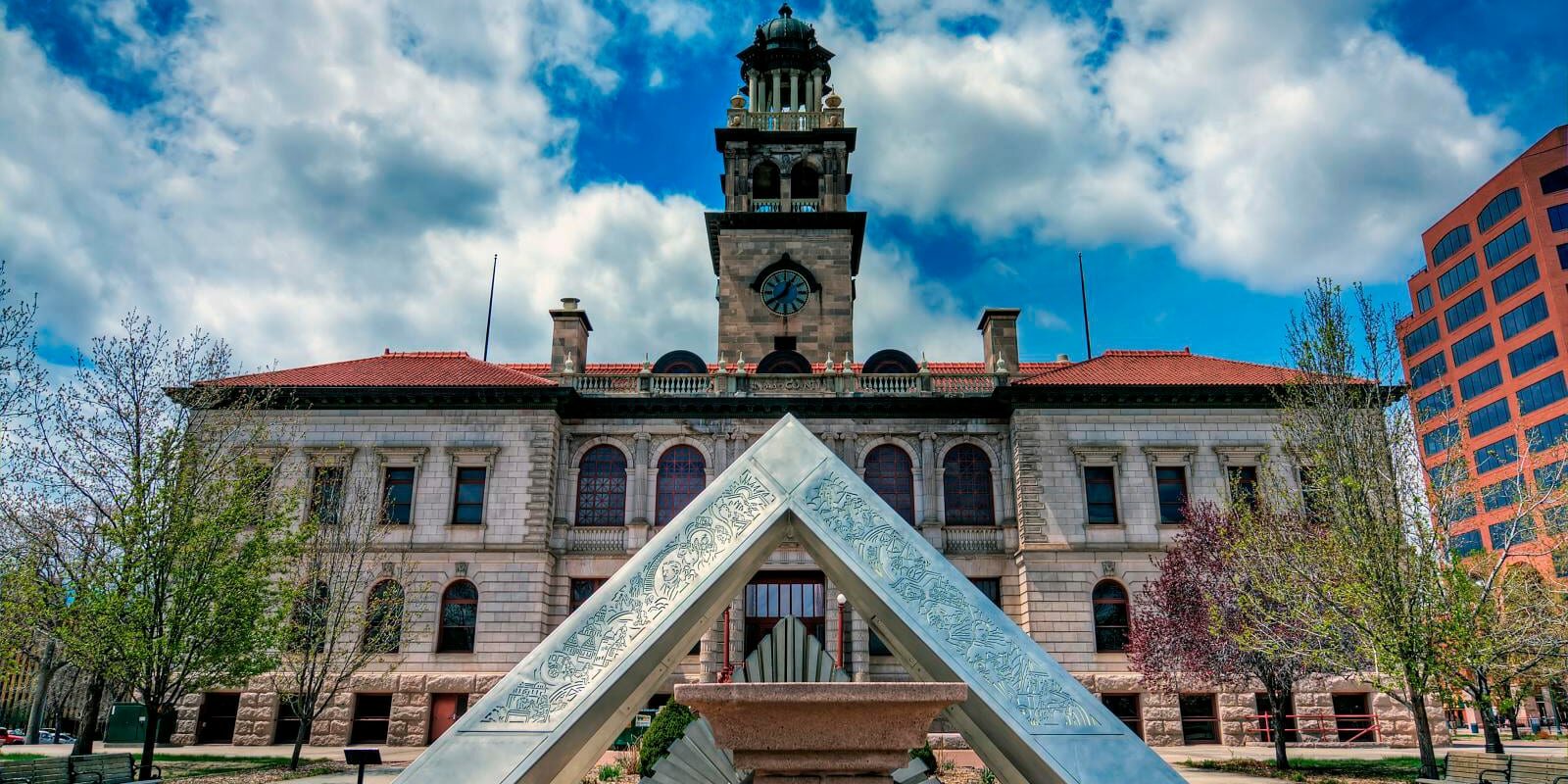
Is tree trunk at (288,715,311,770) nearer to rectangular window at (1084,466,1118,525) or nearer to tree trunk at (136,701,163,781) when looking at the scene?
tree trunk at (136,701,163,781)

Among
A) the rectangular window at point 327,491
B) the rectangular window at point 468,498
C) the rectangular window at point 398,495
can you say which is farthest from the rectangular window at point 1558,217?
the rectangular window at point 327,491

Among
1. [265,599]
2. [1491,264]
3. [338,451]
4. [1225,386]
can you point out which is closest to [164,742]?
[338,451]

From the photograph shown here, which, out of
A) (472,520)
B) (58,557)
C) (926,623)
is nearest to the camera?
(926,623)

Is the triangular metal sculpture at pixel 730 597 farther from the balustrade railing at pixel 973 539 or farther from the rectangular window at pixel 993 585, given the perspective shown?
the rectangular window at pixel 993 585

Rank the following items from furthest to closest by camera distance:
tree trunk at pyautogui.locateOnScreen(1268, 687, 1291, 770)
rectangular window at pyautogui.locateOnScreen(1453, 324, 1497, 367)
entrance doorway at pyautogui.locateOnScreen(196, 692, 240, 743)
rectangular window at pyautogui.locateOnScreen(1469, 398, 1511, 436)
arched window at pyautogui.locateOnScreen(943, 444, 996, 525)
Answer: rectangular window at pyautogui.locateOnScreen(1453, 324, 1497, 367) < rectangular window at pyautogui.locateOnScreen(1469, 398, 1511, 436) < arched window at pyautogui.locateOnScreen(943, 444, 996, 525) < entrance doorway at pyautogui.locateOnScreen(196, 692, 240, 743) < tree trunk at pyautogui.locateOnScreen(1268, 687, 1291, 770)

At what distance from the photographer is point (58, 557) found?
1597cm

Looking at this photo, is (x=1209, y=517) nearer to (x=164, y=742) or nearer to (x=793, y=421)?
(x=793, y=421)

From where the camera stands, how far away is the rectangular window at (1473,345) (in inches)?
2029

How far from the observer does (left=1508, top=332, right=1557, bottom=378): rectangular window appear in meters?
46.5

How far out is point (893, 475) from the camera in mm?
26812

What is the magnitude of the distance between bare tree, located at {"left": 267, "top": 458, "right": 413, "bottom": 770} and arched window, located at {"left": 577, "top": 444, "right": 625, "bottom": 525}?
17.1 feet

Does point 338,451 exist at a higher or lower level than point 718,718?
higher

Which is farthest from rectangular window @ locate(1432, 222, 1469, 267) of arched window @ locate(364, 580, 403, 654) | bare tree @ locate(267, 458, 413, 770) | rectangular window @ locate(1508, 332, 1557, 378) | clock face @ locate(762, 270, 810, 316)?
arched window @ locate(364, 580, 403, 654)

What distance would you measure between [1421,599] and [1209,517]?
22.0ft
